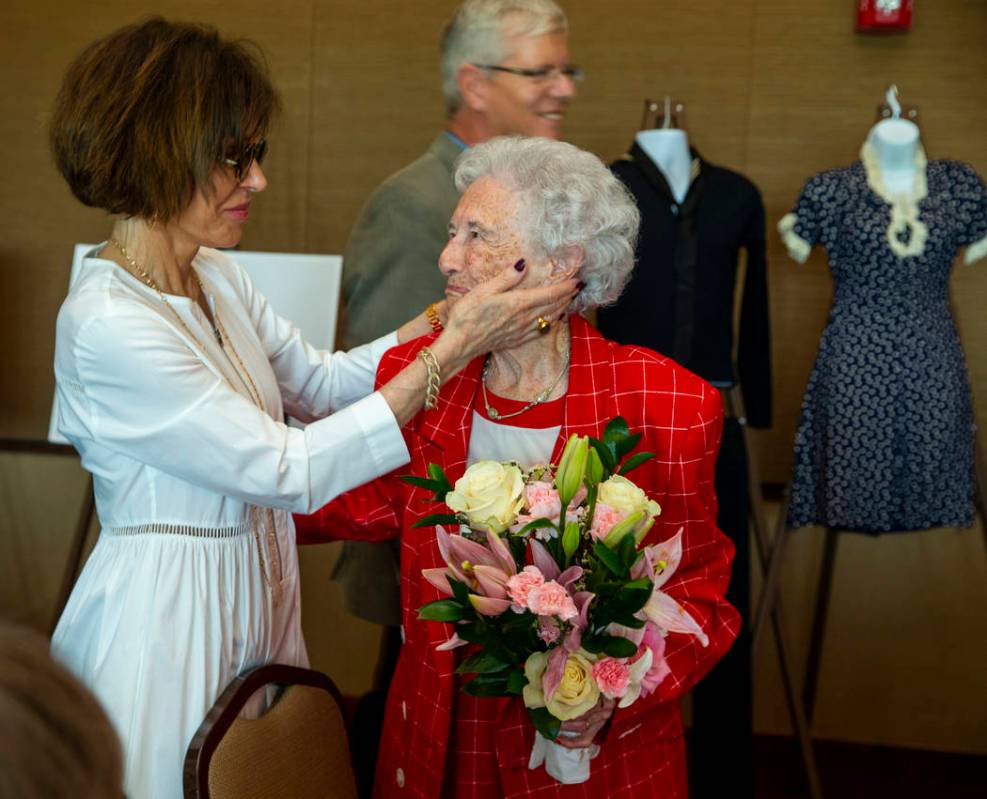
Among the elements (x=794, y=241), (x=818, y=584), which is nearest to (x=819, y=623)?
(x=818, y=584)

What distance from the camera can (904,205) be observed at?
11.3 ft

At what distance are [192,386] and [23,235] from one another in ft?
10.9

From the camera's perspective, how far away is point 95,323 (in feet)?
5.90

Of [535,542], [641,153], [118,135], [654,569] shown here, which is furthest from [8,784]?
[641,153]

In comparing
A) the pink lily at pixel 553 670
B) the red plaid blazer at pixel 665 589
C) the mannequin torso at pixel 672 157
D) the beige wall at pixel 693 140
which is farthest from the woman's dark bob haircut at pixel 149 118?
the beige wall at pixel 693 140

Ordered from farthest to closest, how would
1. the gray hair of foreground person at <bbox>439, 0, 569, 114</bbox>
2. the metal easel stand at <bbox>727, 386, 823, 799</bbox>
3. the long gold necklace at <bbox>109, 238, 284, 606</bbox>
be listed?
the metal easel stand at <bbox>727, 386, 823, 799</bbox>, the gray hair of foreground person at <bbox>439, 0, 569, 114</bbox>, the long gold necklace at <bbox>109, 238, 284, 606</bbox>

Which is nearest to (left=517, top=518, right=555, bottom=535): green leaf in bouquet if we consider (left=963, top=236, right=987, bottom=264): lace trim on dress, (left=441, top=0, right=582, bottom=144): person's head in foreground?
(left=441, top=0, right=582, bottom=144): person's head in foreground

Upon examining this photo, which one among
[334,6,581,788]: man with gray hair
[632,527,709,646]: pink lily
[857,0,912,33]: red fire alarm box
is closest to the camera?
[632,527,709,646]: pink lily

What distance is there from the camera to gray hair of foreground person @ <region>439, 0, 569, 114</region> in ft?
10.0

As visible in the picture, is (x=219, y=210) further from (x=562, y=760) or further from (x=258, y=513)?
(x=562, y=760)

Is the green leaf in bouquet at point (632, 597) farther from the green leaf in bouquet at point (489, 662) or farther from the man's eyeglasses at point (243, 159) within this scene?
the man's eyeglasses at point (243, 159)

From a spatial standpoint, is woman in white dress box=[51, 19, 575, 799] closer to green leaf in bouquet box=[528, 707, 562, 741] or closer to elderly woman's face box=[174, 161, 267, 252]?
elderly woman's face box=[174, 161, 267, 252]

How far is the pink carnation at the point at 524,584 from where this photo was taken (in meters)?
1.58

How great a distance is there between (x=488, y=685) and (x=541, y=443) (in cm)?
47
